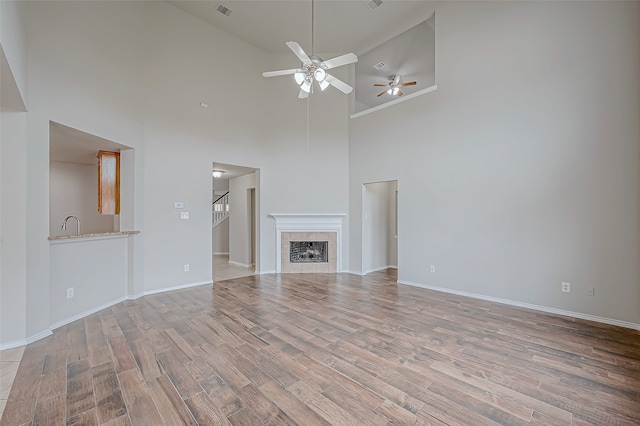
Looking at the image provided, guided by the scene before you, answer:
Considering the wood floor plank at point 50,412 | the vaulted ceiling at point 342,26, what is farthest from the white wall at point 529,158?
the wood floor plank at point 50,412

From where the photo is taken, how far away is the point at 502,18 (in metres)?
3.97

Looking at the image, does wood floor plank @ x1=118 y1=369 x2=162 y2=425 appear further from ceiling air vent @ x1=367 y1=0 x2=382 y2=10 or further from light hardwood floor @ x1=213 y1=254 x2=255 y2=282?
ceiling air vent @ x1=367 y1=0 x2=382 y2=10

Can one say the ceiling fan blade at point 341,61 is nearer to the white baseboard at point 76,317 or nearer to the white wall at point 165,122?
the white wall at point 165,122

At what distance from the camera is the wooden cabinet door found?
4316 millimetres

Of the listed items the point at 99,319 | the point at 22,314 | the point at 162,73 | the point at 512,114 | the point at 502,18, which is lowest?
the point at 99,319

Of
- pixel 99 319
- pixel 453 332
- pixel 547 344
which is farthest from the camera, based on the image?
pixel 99 319

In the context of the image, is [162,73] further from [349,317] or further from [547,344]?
[547,344]

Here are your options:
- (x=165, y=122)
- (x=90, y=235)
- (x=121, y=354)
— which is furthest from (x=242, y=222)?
(x=121, y=354)

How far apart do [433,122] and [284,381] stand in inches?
176

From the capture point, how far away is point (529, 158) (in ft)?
12.3

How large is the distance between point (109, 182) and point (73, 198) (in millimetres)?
2746

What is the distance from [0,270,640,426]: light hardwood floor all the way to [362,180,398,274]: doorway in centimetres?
252

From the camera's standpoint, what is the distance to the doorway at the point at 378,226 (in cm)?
610

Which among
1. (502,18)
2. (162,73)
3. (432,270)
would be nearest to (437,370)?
(432,270)
